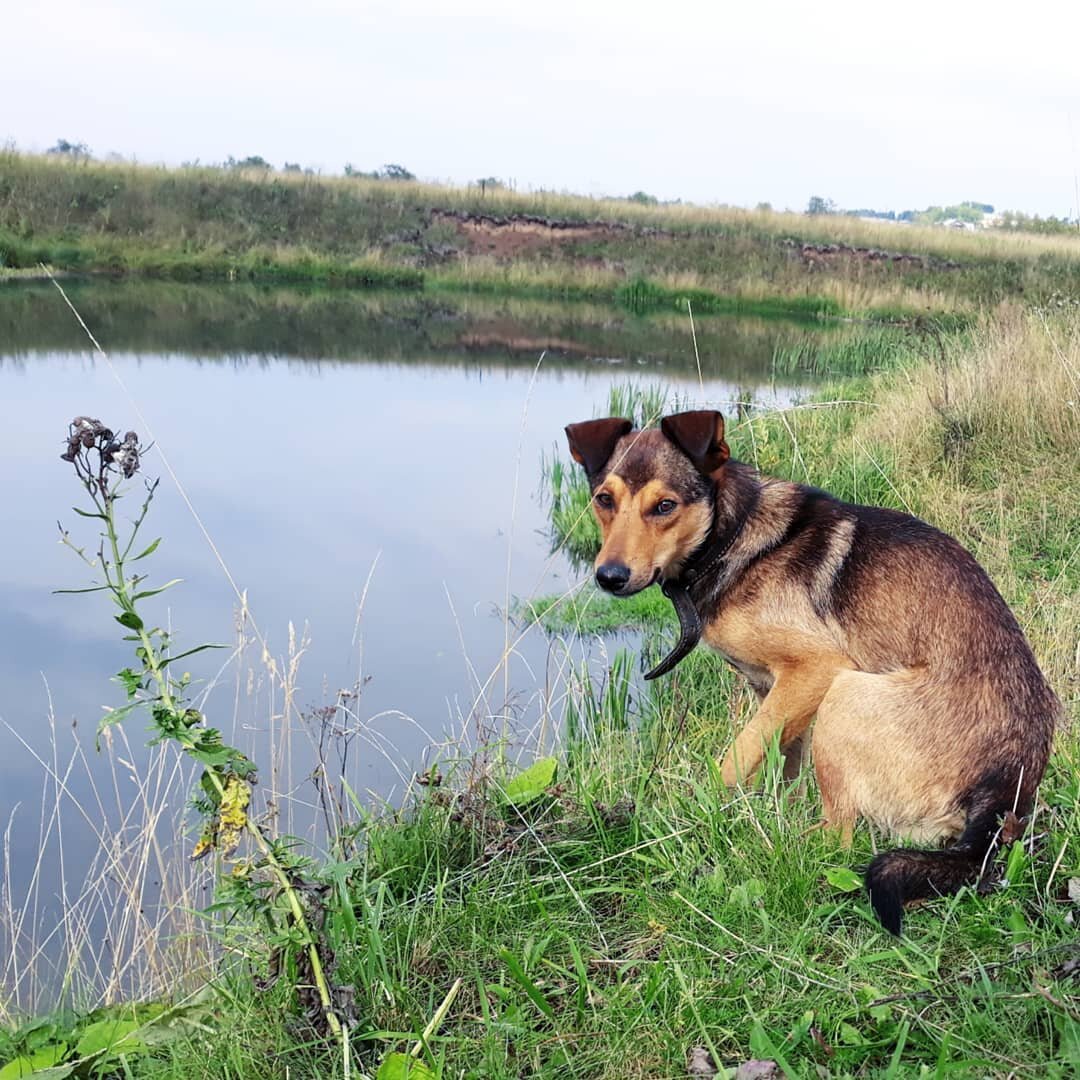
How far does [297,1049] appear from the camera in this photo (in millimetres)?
2492

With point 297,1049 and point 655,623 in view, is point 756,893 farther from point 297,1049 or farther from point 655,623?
point 655,623

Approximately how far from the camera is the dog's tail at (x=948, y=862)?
266 cm

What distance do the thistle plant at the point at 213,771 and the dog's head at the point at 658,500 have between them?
1527mm

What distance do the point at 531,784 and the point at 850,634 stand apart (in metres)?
1.24

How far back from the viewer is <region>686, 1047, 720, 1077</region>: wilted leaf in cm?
236

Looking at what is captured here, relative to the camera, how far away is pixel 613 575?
11.6 feet

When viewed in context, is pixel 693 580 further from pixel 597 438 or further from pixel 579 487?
pixel 579 487

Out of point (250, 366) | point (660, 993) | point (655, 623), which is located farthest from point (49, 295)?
point (660, 993)

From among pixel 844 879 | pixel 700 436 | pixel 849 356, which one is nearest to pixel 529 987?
pixel 844 879

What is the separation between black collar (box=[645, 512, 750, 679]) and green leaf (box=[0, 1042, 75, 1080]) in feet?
7.08

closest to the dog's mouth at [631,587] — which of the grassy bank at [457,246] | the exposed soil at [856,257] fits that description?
the grassy bank at [457,246]

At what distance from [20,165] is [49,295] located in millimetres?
9873

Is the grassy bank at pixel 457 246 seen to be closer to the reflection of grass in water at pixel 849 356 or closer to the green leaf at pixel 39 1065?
the reflection of grass in water at pixel 849 356

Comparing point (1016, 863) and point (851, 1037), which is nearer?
point (851, 1037)
